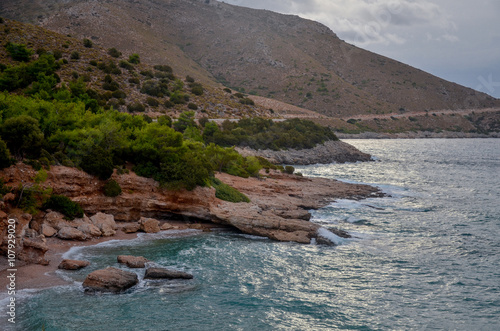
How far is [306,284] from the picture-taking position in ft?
53.8

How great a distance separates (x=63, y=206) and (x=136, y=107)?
117ft

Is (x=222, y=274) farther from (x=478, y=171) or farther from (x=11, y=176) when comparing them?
(x=478, y=171)

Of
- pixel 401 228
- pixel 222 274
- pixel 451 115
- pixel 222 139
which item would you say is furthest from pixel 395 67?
pixel 222 274

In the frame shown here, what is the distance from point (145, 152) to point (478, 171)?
53.2 metres

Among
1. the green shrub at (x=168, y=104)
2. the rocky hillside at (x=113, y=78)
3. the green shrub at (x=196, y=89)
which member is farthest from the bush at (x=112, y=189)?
the green shrub at (x=196, y=89)

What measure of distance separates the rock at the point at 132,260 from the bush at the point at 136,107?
3914 cm

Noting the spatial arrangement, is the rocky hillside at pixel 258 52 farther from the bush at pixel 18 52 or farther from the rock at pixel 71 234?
the rock at pixel 71 234

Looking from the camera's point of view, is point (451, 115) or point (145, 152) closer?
point (145, 152)

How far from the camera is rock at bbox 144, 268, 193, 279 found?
1559 centimetres

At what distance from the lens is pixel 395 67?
537ft

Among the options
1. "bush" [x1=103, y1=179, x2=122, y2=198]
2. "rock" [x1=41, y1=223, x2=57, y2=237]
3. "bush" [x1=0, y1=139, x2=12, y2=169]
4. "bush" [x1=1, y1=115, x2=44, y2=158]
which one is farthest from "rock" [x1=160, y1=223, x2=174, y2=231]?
"bush" [x1=0, y1=139, x2=12, y2=169]

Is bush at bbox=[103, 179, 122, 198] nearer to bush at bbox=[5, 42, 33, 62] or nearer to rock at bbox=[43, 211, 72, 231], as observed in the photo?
rock at bbox=[43, 211, 72, 231]

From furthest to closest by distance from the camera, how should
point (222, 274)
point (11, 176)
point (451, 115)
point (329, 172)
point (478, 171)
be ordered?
1. point (451, 115)
2. point (478, 171)
3. point (329, 172)
4. point (11, 176)
5. point (222, 274)

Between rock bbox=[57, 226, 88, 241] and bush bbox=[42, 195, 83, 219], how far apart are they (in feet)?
3.03
